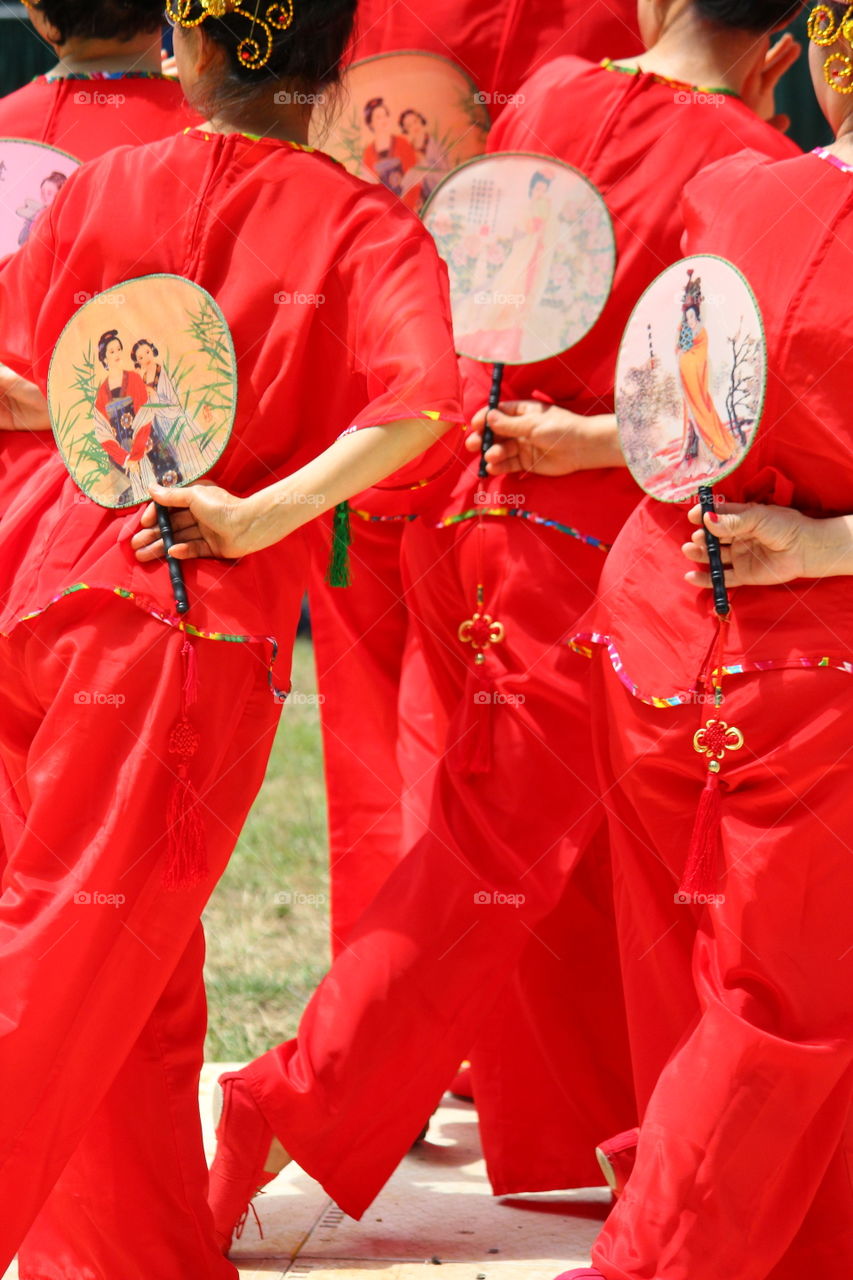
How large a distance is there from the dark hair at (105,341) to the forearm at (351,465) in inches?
11.5

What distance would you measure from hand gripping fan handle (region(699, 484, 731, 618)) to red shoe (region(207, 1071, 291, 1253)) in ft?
3.38

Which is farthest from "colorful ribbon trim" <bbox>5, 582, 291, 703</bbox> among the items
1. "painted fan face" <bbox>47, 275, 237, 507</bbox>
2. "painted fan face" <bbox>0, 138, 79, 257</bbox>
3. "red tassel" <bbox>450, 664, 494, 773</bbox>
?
"painted fan face" <bbox>0, 138, 79, 257</bbox>

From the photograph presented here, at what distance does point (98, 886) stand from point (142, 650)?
11.6 inches

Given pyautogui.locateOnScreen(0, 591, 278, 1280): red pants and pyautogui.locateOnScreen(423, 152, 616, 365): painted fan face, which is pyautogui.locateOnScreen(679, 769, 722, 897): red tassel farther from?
pyautogui.locateOnScreen(423, 152, 616, 365): painted fan face

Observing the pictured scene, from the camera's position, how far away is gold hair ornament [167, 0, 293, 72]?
243cm

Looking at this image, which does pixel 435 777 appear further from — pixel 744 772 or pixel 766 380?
pixel 766 380

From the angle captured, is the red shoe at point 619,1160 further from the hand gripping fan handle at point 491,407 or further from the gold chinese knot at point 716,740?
the hand gripping fan handle at point 491,407

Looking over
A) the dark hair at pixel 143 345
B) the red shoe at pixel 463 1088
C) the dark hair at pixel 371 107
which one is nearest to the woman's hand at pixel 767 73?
the dark hair at pixel 371 107

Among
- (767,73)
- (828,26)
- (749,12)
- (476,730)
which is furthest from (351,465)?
(767,73)

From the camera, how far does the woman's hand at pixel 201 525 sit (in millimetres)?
2428

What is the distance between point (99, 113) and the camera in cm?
306

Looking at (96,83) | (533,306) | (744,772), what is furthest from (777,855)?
(96,83)

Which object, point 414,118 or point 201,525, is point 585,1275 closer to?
point 201,525

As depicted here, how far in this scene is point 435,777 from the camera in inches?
118
